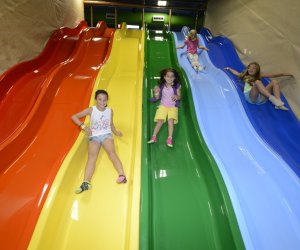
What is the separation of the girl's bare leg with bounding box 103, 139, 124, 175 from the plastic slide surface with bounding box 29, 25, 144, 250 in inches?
3.7

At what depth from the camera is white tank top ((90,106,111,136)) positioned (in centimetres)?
295

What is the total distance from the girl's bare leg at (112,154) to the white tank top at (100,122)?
0.16 metres

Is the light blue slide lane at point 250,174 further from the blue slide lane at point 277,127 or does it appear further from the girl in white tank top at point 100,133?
the girl in white tank top at point 100,133

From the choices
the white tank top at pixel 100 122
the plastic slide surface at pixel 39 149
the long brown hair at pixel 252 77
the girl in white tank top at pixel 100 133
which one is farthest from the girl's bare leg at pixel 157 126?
the long brown hair at pixel 252 77

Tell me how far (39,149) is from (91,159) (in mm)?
707

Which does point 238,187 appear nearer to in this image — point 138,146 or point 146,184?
point 146,184

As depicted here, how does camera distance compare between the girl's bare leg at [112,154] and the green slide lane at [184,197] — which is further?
the girl's bare leg at [112,154]

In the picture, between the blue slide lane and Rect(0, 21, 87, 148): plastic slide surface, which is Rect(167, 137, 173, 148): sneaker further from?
Rect(0, 21, 87, 148): plastic slide surface

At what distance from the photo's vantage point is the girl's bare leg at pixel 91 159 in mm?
2537

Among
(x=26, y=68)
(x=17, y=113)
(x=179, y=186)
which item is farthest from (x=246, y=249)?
(x=26, y=68)

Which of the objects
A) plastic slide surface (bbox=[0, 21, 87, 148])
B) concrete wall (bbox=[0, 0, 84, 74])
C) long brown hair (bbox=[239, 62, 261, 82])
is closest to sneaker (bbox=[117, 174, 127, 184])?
plastic slide surface (bbox=[0, 21, 87, 148])

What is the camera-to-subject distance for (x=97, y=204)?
236 centimetres

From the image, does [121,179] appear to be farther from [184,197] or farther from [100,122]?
[100,122]

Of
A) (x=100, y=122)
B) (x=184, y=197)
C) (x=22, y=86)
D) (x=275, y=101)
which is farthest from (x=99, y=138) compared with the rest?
(x=275, y=101)
